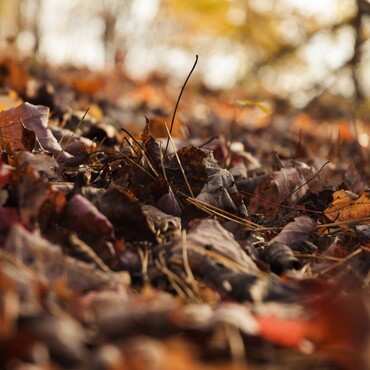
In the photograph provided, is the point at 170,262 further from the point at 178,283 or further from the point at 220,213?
the point at 220,213

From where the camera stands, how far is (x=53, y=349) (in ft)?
2.29

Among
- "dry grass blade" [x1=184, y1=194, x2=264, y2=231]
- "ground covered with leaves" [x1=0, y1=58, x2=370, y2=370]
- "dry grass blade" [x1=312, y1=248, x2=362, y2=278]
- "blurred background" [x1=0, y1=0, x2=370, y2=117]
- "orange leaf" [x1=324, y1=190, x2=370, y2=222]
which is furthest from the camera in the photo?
"blurred background" [x1=0, y1=0, x2=370, y2=117]

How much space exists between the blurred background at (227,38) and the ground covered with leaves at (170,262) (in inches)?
101

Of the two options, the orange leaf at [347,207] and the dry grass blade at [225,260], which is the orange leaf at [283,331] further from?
the orange leaf at [347,207]

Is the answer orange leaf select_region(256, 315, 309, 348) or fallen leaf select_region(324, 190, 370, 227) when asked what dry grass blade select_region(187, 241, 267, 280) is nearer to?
orange leaf select_region(256, 315, 309, 348)

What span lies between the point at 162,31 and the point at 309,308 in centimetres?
1230

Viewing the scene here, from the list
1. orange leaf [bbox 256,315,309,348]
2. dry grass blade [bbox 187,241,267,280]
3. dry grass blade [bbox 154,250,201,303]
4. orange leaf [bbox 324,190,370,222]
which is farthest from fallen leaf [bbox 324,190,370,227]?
orange leaf [bbox 256,315,309,348]

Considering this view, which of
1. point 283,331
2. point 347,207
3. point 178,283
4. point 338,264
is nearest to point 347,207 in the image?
point 347,207

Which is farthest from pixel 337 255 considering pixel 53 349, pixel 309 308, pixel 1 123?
pixel 1 123

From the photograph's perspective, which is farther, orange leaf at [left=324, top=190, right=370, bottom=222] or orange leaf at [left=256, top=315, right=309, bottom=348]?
orange leaf at [left=324, top=190, right=370, bottom=222]

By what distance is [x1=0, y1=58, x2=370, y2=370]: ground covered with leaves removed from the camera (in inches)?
29.3

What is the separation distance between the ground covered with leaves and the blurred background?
2571mm

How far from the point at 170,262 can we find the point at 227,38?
11.0 meters

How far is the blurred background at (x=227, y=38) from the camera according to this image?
191 inches
